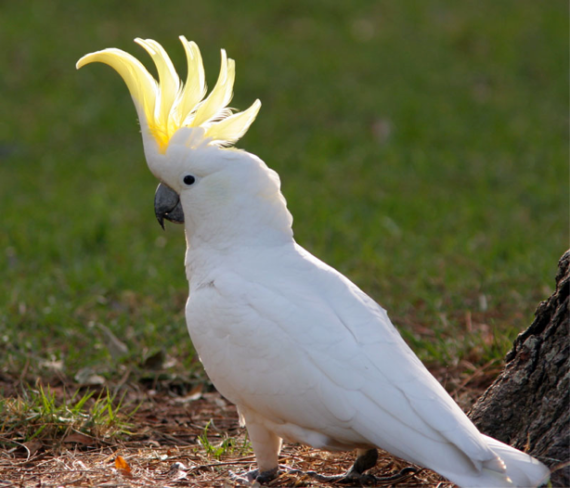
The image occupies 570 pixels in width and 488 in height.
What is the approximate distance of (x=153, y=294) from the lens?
4.88m

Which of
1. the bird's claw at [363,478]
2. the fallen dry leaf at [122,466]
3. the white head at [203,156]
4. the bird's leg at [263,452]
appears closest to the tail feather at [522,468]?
the bird's claw at [363,478]

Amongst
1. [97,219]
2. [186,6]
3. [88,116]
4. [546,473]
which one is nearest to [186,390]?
[546,473]

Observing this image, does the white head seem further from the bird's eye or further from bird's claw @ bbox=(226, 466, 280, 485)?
bird's claw @ bbox=(226, 466, 280, 485)

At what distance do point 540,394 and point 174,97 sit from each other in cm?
180

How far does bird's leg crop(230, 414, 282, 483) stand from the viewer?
2.82 metres

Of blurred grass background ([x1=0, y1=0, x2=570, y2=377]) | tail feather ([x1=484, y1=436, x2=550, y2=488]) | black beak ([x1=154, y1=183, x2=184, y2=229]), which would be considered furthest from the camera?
blurred grass background ([x1=0, y1=0, x2=570, y2=377])

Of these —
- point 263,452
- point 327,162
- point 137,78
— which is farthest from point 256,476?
point 327,162

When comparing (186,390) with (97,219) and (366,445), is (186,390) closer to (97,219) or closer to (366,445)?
(366,445)

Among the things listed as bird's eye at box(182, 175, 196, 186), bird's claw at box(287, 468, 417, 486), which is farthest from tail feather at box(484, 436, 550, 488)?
bird's eye at box(182, 175, 196, 186)

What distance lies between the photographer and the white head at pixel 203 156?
2.93 m

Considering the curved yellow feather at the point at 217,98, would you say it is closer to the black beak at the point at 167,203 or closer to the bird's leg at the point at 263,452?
the black beak at the point at 167,203

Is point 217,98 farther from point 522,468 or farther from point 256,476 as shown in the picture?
point 522,468

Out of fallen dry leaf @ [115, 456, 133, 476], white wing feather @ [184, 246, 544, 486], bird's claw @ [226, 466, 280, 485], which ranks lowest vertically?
fallen dry leaf @ [115, 456, 133, 476]

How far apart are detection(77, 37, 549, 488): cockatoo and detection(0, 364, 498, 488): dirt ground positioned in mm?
196
